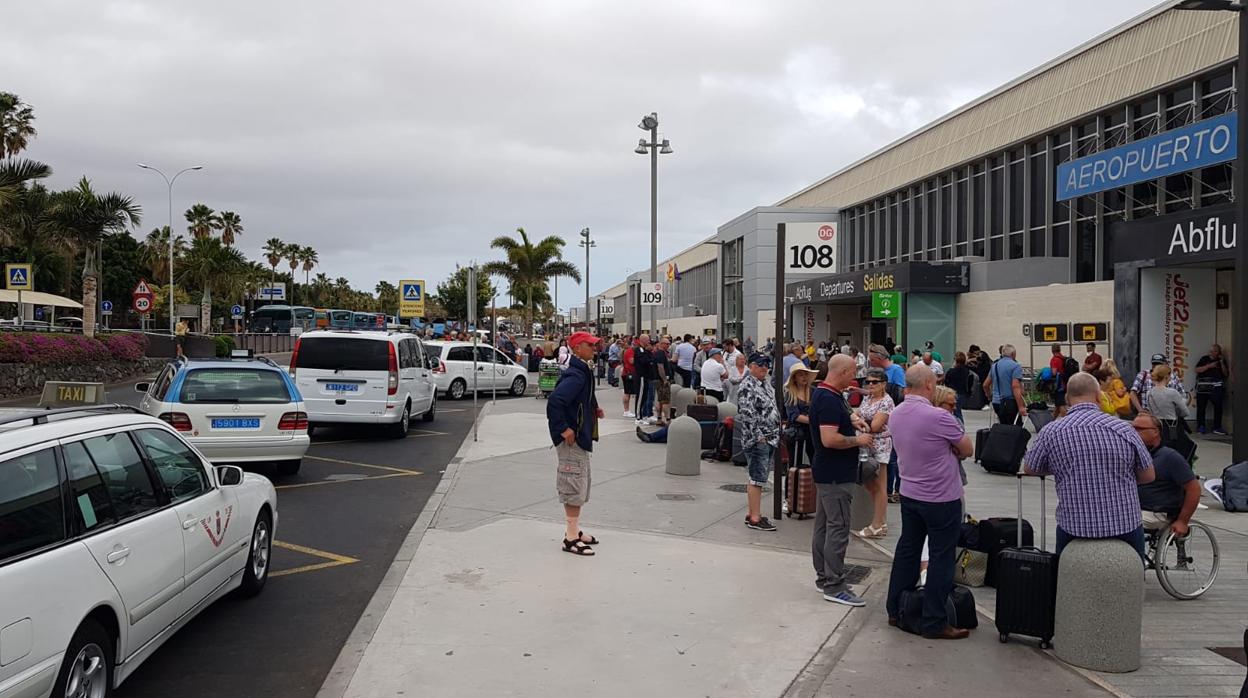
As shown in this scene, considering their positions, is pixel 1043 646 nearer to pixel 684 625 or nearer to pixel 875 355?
pixel 684 625

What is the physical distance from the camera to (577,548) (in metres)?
7.78

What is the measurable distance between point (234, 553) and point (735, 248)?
47.4 m

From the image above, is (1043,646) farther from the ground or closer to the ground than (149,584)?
closer to the ground

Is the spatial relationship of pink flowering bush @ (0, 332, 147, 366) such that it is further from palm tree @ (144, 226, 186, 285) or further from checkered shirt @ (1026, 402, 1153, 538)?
palm tree @ (144, 226, 186, 285)

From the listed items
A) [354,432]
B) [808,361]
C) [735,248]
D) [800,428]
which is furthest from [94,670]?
[735,248]

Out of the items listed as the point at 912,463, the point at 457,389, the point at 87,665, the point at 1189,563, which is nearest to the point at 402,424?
the point at 457,389

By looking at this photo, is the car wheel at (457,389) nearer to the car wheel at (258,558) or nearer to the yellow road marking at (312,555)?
the yellow road marking at (312,555)

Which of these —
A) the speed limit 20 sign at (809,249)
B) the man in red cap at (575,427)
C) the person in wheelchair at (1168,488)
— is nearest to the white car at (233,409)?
the man in red cap at (575,427)

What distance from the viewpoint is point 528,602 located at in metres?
6.40

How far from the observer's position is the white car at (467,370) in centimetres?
2527

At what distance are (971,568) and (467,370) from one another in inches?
800

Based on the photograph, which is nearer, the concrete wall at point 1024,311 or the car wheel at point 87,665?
the car wheel at point 87,665

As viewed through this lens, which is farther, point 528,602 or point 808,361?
point 808,361

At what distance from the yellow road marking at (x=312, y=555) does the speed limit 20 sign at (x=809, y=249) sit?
218 inches
